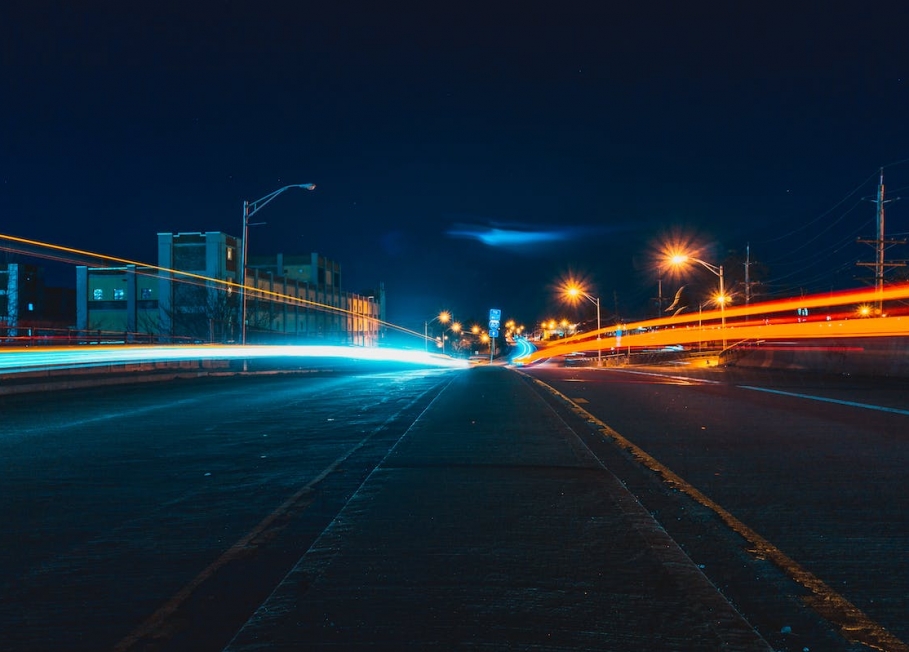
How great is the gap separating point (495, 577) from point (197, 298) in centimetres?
6678

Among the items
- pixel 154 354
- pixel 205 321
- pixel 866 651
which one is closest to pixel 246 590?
pixel 866 651

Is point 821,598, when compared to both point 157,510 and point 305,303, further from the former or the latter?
point 305,303

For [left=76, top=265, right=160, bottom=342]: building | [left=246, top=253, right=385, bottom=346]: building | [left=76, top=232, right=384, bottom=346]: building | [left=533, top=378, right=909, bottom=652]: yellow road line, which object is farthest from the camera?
[left=246, top=253, right=385, bottom=346]: building

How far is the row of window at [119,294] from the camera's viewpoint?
7662 centimetres

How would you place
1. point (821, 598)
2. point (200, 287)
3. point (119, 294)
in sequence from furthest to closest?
1. point (119, 294)
2. point (200, 287)
3. point (821, 598)

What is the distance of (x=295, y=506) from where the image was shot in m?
8.20

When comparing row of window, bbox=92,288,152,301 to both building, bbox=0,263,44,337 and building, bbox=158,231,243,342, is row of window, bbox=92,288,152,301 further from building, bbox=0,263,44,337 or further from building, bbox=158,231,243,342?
building, bbox=0,263,44,337

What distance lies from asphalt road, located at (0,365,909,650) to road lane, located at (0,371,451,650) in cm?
2

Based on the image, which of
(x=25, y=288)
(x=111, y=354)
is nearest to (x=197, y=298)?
(x=25, y=288)

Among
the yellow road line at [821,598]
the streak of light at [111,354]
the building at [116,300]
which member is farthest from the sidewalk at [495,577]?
the building at [116,300]

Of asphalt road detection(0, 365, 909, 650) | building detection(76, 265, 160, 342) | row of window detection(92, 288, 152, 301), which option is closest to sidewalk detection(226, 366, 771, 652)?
asphalt road detection(0, 365, 909, 650)

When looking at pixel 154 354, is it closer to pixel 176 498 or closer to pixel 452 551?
pixel 176 498

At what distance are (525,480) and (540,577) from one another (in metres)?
3.69

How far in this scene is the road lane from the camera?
5.07 metres
